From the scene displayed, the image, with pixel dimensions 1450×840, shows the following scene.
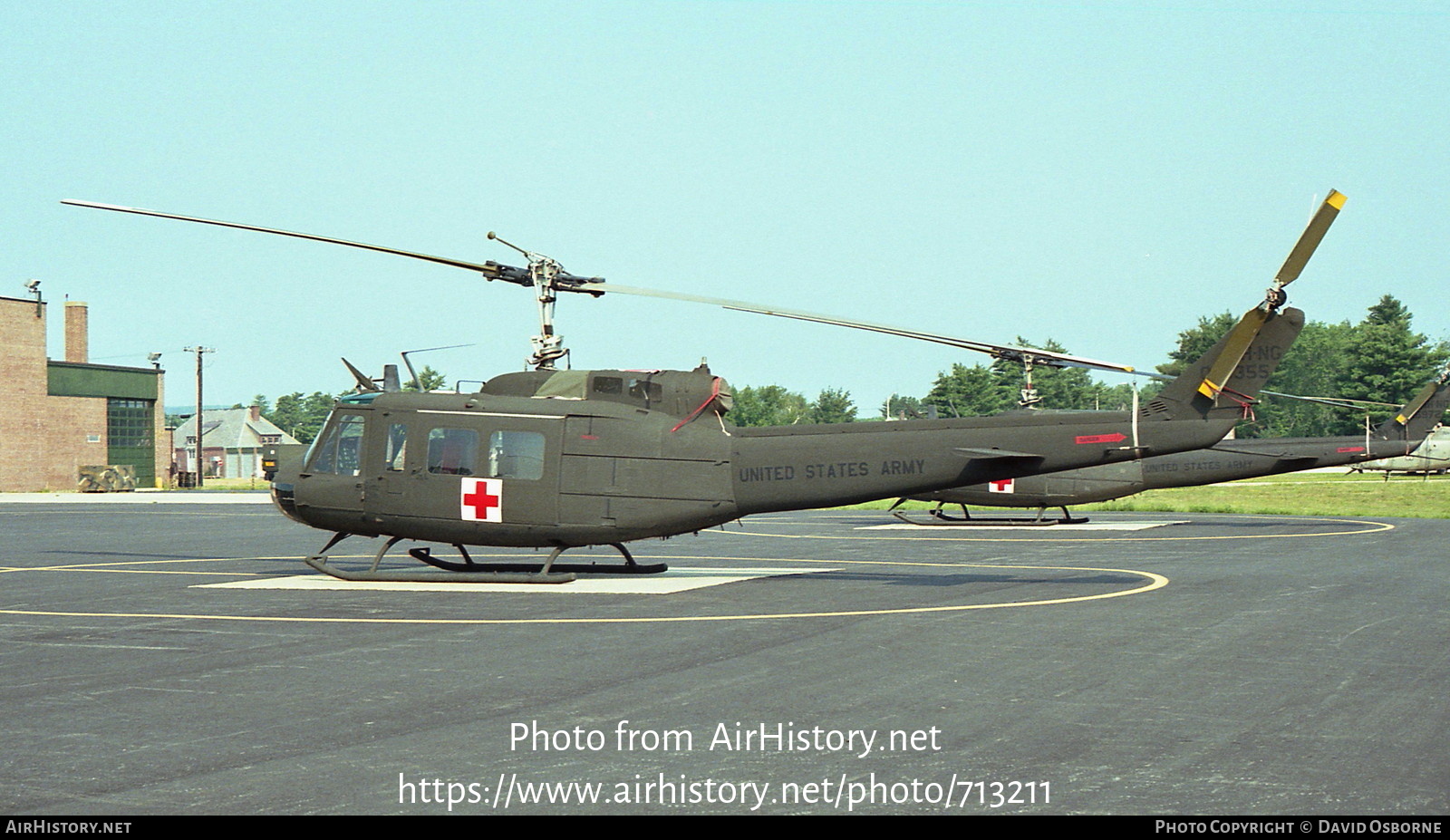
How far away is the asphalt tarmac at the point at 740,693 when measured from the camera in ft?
25.6

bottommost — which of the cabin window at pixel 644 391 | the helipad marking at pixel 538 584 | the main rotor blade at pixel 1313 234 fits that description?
the helipad marking at pixel 538 584

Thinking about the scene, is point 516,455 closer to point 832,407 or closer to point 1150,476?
point 1150,476

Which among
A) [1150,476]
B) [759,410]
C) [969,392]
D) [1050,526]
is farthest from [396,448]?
[759,410]


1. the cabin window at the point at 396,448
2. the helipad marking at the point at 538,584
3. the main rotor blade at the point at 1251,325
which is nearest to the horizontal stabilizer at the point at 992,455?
the main rotor blade at the point at 1251,325

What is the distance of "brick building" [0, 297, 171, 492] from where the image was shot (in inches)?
3465

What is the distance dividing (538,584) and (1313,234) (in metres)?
13.2

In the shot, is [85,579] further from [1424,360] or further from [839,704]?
[1424,360]

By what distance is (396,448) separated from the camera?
2011cm

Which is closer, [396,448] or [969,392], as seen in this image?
[396,448]

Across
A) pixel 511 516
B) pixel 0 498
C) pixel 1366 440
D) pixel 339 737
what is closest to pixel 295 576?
pixel 511 516

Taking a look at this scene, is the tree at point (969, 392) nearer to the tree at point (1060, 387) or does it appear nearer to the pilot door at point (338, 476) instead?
the tree at point (1060, 387)

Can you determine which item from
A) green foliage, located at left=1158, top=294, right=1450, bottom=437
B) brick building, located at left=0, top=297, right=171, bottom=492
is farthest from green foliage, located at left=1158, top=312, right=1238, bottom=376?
brick building, located at left=0, top=297, right=171, bottom=492

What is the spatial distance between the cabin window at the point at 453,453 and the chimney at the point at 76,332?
88945 millimetres
